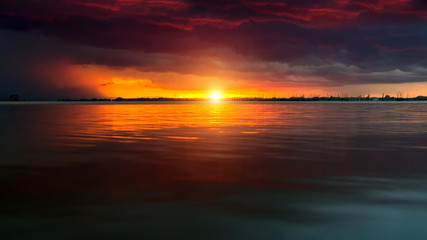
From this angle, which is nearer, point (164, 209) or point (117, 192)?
point (164, 209)

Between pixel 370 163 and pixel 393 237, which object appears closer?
pixel 393 237

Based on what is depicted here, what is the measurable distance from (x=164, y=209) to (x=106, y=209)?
1244 mm

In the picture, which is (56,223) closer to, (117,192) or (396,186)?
(117,192)

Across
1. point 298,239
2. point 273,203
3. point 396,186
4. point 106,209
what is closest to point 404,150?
point 396,186

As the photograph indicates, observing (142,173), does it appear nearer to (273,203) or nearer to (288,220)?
(273,203)

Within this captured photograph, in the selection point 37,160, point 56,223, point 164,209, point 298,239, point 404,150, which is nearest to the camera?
point 298,239

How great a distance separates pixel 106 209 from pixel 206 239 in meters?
2.73

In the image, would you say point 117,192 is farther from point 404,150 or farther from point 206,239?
point 404,150

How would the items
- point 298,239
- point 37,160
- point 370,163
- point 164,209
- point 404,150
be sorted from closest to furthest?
point 298,239 → point 164,209 → point 370,163 → point 37,160 → point 404,150

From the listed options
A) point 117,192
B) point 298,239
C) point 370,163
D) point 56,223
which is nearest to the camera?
point 298,239

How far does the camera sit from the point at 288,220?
760cm

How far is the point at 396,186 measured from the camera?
1039cm

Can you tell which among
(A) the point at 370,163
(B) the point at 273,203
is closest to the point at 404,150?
(A) the point at 370,163

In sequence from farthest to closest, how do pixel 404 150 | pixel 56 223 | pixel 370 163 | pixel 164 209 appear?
pixel 404 150
pixel 370 163
pixel 164 209
pixel 56 223
